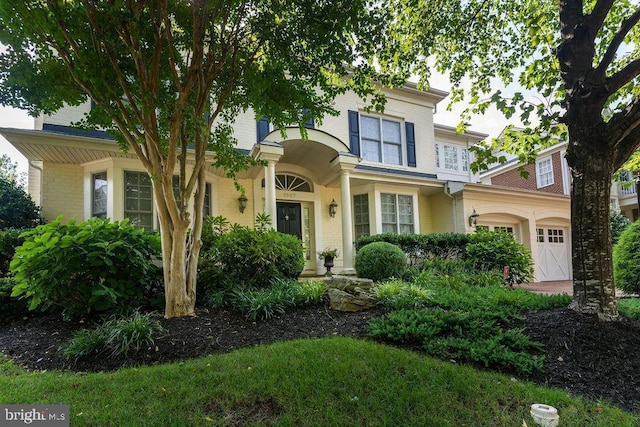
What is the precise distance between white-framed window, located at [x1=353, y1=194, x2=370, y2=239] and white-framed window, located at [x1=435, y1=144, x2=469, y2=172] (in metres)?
4.75

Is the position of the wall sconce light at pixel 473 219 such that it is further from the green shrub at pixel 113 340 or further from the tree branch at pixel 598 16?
the green shrub at pixel 113 340

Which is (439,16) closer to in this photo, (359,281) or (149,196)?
(359,281)

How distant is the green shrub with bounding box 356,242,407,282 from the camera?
776cm

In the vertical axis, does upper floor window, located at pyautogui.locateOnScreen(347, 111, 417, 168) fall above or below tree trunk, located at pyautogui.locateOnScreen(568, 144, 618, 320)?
above

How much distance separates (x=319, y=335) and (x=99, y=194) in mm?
6669

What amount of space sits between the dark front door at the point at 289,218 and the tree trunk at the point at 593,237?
23.7ft

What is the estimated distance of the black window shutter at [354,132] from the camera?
11.1m

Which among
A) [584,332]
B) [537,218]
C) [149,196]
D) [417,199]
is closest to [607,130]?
[584,332]

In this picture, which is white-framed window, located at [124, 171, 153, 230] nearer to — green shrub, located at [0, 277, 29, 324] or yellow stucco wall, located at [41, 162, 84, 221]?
yellow stucco wall, located at [41, 162, 84, 221]

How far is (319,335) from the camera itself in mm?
4266

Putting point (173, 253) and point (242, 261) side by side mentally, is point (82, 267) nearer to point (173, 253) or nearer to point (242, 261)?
point (173, 253)

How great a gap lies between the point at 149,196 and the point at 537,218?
13.3m

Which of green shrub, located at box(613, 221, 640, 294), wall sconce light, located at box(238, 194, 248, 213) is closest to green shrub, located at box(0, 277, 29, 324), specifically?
wall sconce light, located at box(238, 194, 248, 213)

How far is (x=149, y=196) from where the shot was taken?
8.26 m
